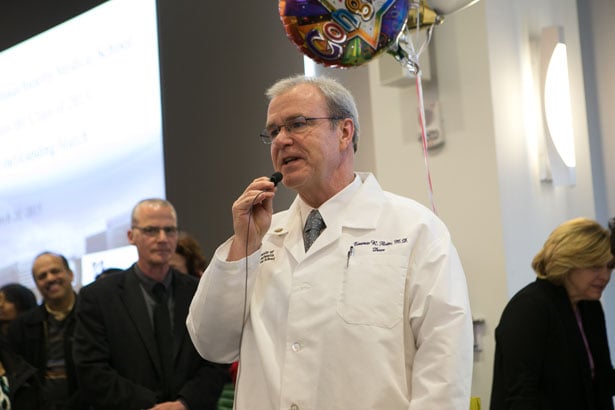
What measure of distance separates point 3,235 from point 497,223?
4263 mm

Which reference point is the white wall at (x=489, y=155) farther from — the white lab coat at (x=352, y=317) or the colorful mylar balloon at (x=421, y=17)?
the white lab coat at (x=352, y=317)

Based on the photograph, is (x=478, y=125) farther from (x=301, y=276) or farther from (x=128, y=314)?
(x=301, y=276)

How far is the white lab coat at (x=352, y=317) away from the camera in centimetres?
208

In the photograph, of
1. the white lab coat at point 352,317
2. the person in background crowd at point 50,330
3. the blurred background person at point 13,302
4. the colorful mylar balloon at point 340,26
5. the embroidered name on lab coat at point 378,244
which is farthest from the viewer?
the blurred background person at point 13,302

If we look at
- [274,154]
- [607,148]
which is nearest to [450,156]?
[607,148]

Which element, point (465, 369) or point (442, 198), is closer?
point (465, 369)

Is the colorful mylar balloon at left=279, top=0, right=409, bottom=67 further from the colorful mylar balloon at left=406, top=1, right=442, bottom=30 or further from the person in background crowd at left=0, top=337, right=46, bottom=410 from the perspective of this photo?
the person in background crowd at left=0, top=337, right=46, bottom=410

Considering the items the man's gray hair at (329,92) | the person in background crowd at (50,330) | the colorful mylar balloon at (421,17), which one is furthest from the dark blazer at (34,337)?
the man's gray hair at (329,92)

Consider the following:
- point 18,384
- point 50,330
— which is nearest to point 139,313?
point 18,384

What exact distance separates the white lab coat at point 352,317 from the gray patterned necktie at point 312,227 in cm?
2

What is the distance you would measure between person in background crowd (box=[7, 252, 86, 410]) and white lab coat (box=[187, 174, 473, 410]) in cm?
213

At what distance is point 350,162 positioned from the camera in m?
2.39

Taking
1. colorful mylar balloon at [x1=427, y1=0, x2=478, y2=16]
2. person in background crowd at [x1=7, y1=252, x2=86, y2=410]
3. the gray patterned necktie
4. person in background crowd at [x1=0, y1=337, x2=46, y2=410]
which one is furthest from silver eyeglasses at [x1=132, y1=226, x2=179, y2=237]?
the gray patterned necktie

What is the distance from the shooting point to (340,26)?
9.16 feet
